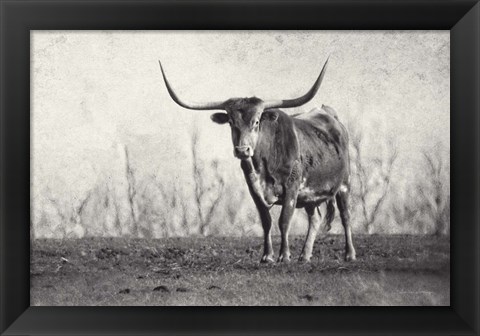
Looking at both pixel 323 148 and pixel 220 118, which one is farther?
pixel 323 148

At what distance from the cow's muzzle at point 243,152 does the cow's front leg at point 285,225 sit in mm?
451

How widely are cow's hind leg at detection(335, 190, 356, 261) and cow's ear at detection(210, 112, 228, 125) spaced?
104cm

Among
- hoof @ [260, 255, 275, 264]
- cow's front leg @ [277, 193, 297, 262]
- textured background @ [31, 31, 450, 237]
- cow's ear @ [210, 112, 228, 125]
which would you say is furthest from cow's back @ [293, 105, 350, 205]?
hoof @ [260, 255, 275, 264]

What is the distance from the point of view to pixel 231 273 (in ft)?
18.1

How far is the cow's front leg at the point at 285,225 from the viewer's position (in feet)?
17.9

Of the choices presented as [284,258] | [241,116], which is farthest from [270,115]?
[284,258]

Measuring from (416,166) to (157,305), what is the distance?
222 cm

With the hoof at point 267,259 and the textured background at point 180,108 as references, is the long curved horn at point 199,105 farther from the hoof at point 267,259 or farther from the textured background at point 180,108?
the hoof at point 267,259

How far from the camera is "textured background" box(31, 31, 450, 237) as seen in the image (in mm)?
5520

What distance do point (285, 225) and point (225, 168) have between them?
2.05ft

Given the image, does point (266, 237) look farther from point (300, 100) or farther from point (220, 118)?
point (300, 100)
